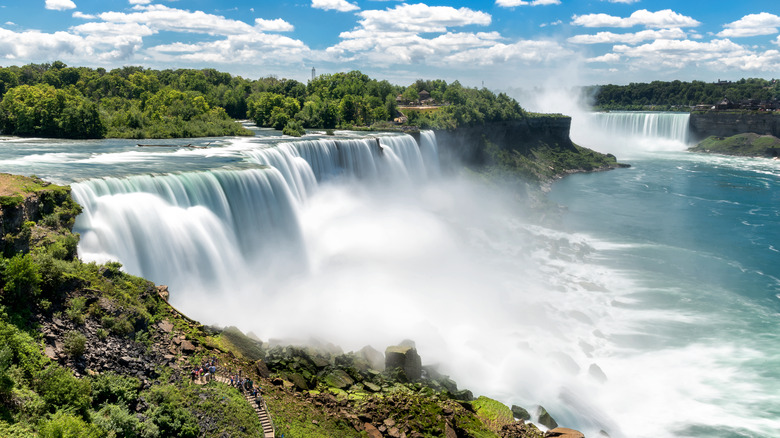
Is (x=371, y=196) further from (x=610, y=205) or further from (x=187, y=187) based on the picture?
(x=610, y=205)

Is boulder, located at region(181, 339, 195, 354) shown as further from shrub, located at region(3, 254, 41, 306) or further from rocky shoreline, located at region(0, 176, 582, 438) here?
shrub, located at region(3, 254, 41, 306)

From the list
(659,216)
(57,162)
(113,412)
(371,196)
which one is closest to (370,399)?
(113,412)

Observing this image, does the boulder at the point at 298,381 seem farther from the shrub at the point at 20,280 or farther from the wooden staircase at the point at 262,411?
the shrub at the point at 20,280

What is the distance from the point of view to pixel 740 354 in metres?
24.5

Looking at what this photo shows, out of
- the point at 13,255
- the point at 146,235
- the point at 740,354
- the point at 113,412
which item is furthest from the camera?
the point at 740,354

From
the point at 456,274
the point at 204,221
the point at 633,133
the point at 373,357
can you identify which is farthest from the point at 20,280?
the point at 633,133

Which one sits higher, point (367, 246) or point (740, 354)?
point (367, 246)

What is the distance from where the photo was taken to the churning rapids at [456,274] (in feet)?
71.3

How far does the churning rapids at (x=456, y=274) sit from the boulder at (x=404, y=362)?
2732mm

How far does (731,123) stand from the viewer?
312 ft

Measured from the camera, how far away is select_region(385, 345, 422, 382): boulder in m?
20.2

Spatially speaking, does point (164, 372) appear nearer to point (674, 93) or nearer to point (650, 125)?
point (650, 125)

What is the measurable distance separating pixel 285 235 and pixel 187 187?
22.3 feet

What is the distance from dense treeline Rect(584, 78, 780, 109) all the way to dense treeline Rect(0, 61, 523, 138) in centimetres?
8565
